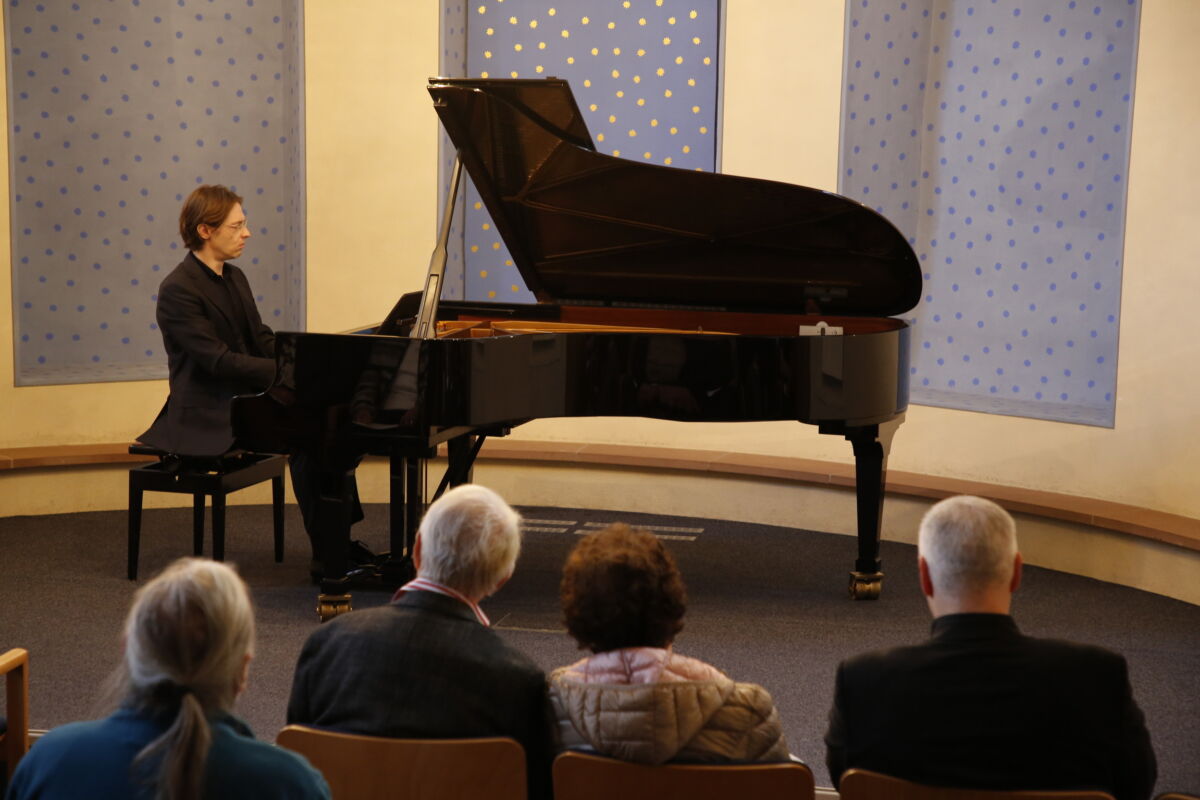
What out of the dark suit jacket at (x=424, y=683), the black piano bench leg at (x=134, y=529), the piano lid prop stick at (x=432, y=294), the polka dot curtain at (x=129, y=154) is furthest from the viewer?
the polka dot curtain at (x=129, y=154)

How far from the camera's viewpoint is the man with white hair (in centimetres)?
198

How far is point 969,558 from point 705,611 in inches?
104

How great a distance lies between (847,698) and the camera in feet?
6.49

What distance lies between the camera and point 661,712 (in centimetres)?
186

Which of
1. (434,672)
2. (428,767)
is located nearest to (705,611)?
(434,672)

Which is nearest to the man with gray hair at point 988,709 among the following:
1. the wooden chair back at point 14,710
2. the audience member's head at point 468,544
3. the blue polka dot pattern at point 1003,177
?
the audience member's head at point 468,544

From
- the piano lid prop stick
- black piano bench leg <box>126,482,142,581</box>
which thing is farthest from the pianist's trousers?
black piano bench leg <box>126,482,142,581</box>

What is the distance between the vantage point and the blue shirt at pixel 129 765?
152cm

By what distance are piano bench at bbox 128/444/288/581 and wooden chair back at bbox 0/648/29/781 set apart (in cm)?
203

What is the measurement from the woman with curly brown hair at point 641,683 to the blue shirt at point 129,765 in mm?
474

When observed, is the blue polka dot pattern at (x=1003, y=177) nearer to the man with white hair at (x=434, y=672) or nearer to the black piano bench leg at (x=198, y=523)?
the black piano bench leg at (x=198, y=523)

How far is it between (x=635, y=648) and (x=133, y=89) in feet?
16.0

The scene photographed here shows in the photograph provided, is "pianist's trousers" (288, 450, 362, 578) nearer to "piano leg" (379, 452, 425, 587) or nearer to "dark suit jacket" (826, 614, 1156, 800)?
"piano leg" (379, 452, 425, 587)

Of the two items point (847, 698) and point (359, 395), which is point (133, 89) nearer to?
point (359, 395)
